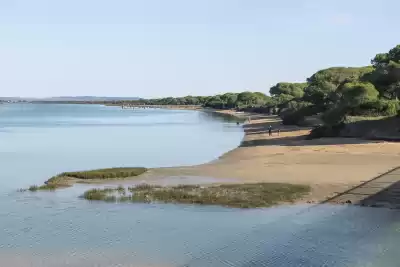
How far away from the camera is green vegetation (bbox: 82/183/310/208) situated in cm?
2241

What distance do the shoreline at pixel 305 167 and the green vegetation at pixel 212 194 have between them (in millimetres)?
1061

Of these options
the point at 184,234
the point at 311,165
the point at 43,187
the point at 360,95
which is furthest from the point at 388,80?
the point at 184,234

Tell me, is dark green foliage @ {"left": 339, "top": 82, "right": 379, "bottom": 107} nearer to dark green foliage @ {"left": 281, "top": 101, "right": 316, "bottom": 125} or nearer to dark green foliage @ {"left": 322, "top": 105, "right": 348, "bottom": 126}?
dark green foliage @ {"left": 322, "top": 105, "right": 348, "bottom": 126}

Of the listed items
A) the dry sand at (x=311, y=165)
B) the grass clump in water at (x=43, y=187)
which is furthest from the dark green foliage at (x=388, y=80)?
the grass clump in water at (x=43, y=187)

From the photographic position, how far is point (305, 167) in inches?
1241

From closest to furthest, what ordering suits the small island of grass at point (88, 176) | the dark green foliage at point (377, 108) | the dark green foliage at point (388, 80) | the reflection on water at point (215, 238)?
the reflection on water at point (215, 238) → the small island of grass at point (88, 176) → the dark green foliage at point (377, 108) → the dark green foliage at point (388, 80)

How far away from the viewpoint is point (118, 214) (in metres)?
20.8

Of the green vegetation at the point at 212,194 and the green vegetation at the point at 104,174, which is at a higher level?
the green vegetation at the point at 212,194

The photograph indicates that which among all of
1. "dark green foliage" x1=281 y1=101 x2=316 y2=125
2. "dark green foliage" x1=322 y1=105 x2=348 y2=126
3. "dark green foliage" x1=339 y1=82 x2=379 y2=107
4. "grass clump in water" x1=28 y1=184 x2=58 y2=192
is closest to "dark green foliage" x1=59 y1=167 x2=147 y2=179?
"grass clump in water" x1=28 y1=184 x2=58 y2=192

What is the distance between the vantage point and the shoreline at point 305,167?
87.0 ft

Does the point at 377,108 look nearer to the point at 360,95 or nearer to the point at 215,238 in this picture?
the point at 360,95

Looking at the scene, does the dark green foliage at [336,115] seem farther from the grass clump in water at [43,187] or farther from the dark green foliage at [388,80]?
the grass clump in water at [43,187]

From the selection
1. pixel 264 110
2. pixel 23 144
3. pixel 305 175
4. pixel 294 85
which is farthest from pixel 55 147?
pixel 294 85

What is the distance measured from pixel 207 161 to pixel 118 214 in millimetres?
17274
